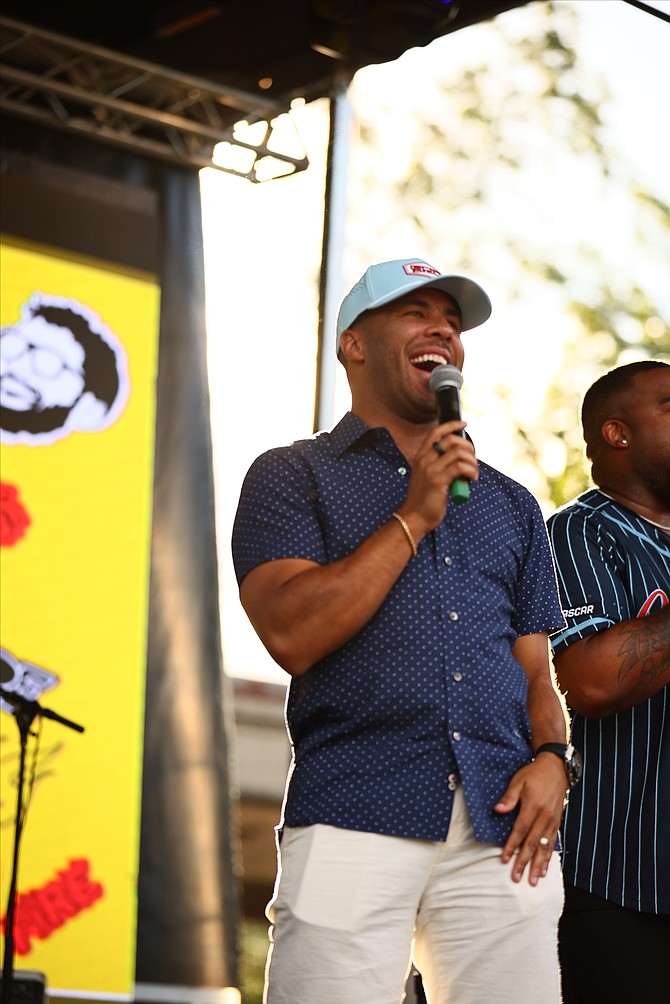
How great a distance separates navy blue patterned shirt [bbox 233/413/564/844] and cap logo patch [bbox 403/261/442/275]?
12.1 inches

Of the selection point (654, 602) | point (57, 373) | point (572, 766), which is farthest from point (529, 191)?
point (572, 766)

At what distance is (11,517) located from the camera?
14.9 ft

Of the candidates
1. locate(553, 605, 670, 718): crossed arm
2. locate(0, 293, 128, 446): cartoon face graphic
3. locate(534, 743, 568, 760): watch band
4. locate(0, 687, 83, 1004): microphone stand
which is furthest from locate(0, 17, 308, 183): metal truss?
locate(534, 743, 568, 760): watch band

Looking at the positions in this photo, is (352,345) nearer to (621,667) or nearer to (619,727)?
(621,667)

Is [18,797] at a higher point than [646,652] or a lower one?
lower

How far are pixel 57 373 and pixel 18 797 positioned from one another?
1501mm

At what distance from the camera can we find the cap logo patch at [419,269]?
2383 mm

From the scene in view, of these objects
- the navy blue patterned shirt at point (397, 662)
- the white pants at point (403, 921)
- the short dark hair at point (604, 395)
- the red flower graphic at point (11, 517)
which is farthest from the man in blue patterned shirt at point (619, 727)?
the red flower graphic at point (11, 517)

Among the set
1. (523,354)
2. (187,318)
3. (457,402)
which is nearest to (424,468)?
(457,402)

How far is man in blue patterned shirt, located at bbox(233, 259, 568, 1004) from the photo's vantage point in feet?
6.41

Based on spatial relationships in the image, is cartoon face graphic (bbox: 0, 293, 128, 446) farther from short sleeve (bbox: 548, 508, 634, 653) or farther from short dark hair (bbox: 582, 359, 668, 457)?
short sleeve (bbox: 548, 508, 634, 653)

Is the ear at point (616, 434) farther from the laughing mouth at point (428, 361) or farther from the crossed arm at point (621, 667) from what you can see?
the laughing mouth at point (428, 361)

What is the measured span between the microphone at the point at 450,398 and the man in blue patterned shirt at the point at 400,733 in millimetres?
22

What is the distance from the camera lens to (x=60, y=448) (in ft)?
15.3
